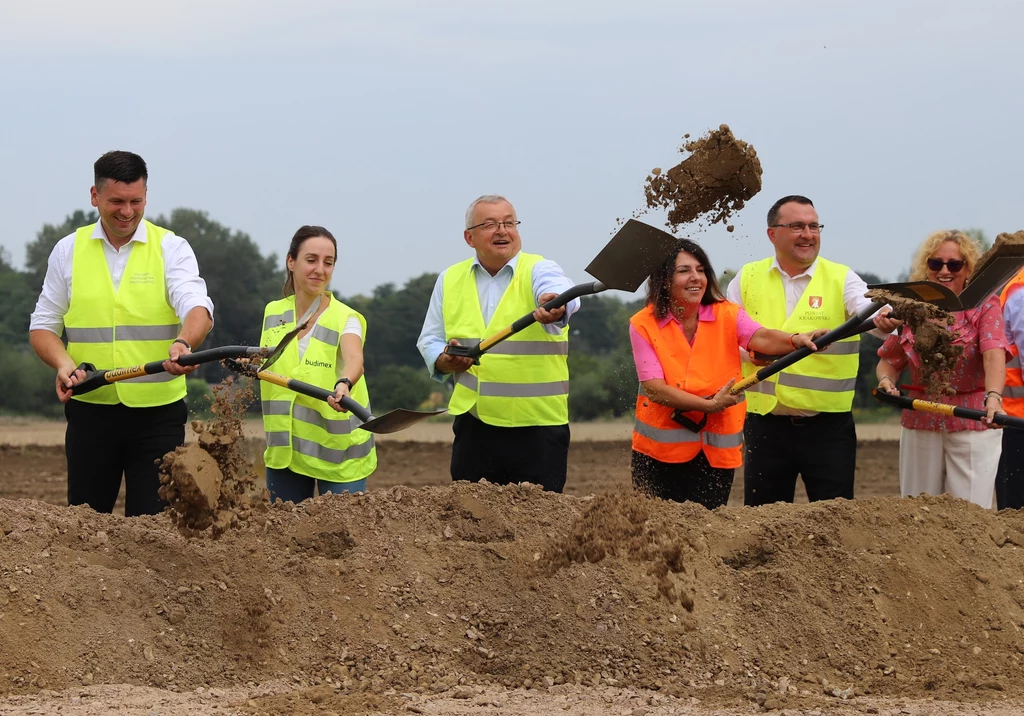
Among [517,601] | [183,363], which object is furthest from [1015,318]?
[183,363]

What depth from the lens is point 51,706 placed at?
13.1 ft

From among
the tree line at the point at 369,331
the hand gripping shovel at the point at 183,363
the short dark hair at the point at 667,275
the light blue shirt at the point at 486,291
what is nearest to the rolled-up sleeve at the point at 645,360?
the short dark hair at the point at 667,275

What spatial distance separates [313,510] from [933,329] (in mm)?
3023

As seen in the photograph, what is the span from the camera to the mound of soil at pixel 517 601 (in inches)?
170

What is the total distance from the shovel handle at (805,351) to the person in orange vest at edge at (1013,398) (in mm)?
895

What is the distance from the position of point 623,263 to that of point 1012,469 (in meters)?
2.41

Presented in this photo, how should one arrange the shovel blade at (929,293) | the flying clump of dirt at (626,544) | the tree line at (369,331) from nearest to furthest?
the flying clump of dirt at (626,544) < the shovel blade at (929,293) < the tree line at (369,331)

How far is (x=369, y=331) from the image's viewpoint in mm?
25500

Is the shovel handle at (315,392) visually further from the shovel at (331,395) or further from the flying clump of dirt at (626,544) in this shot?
the flying clump of dirt at (626,544)

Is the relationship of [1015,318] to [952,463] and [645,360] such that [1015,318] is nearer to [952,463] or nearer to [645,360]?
[952,463]

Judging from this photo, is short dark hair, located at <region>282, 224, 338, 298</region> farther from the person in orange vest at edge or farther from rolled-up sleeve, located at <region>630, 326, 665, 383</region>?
the person in orange vest at edge

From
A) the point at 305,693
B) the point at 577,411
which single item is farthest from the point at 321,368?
the point at 577,411

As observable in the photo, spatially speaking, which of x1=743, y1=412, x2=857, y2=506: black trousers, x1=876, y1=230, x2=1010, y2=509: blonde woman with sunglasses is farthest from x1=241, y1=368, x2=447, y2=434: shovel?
x1=876, y1=230, x2=1010, y2=509: blonde woman with sunglasses

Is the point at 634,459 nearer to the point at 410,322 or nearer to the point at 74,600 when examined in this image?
the point at 74,600
